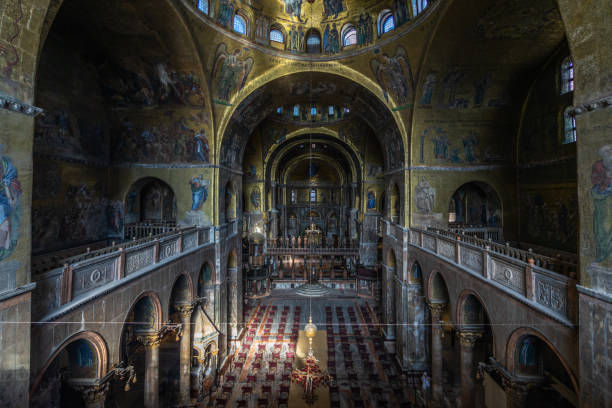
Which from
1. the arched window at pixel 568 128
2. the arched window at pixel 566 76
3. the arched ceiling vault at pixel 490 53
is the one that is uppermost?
the arched ceiling vault at pixel 490 53

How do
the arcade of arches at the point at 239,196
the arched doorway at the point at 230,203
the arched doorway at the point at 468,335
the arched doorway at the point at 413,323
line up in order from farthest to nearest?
the arched doorway at the point at 230,203 < the arched doorway at the point at 413,323 < the arched doorway at the point at 468,335 < the arcade of arches at the point at 239,196

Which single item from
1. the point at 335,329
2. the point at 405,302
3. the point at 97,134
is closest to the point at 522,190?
the point at 405,302

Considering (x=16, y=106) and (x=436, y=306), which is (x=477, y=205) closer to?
(x=436, y=306)

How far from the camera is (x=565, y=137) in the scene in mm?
12156

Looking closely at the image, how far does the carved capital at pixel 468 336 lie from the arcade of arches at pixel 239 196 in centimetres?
17

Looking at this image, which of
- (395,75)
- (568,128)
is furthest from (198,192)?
(568,128)

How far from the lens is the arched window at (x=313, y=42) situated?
54.0 feet

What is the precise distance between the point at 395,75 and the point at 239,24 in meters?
7.57

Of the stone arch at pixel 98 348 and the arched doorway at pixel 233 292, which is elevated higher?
the stone arch at pixel 98 348

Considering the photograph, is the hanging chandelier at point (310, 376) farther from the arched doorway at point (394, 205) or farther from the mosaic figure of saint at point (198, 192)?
the arched doorway at point (394, 205)

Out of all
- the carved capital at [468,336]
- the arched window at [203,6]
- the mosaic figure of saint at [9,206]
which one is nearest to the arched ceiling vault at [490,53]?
the carved capital at [468,336]

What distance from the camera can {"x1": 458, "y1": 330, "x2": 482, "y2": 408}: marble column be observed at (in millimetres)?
10070

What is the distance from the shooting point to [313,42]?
1655cm

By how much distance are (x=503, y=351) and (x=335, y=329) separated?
41.7ft
